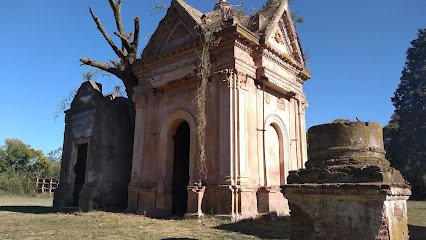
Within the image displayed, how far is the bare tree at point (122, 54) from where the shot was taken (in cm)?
1493

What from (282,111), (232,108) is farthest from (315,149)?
(282,111)

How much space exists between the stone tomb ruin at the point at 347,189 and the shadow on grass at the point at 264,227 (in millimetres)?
3048

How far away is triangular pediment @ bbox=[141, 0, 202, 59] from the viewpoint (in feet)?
40.1

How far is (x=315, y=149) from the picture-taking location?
4887 millimetres

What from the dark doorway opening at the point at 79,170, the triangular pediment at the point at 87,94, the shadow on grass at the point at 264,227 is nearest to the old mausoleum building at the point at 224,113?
the shadow on grass at the point at 264,227

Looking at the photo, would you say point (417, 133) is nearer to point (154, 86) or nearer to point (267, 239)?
point (154, 86)

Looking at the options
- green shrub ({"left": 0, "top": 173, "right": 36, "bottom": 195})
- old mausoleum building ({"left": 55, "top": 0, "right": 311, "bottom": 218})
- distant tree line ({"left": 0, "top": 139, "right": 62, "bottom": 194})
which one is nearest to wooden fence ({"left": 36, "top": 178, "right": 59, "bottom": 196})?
green shrub ({"left": 0, "top": 173, "right": 36, "bottom": 195})

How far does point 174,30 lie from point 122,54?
3.26 meters

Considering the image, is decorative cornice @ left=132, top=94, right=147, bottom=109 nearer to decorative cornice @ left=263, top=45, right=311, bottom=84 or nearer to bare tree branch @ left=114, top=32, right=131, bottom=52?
bare tree branch @ left=114, top=32, right=131, bottom=52

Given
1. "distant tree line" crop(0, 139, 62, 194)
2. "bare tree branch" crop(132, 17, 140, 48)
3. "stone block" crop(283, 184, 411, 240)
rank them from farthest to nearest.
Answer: "distant tree line" crop(0, 139, 62, 194)
"bare tree branch" crop(132, 17, 140, 48)
"stone block" crop(283, 184, 411, 240)

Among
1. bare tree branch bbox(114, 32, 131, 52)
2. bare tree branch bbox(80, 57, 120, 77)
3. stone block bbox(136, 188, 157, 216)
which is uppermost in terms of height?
bare tree branch bbox(114, 32, 131, 52)

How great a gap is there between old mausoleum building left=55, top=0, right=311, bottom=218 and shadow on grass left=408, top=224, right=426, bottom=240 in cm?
367

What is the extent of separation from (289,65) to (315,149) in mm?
8797

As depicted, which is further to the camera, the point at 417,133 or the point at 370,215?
the point at 417,133
